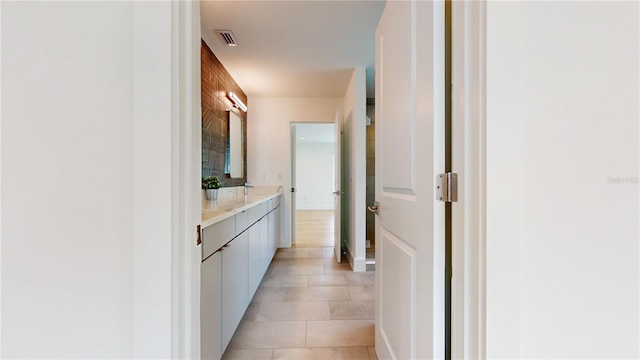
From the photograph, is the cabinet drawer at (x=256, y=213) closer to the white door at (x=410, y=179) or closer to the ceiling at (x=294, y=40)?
the white door at (x=410, y=179)

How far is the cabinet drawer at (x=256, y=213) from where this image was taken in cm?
208

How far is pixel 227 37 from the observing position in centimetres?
235

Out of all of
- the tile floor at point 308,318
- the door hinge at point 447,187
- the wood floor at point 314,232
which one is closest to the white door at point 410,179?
the door hinge at point 447,187

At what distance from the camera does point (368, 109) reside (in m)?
4.43

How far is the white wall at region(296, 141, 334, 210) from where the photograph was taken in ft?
30.5

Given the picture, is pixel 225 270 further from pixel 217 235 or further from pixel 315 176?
pixel 315 176

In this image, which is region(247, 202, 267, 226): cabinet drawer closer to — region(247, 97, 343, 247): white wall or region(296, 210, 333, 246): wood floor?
region(247, 97, 343, 247): white wall

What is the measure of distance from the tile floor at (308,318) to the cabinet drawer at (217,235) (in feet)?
2.35
